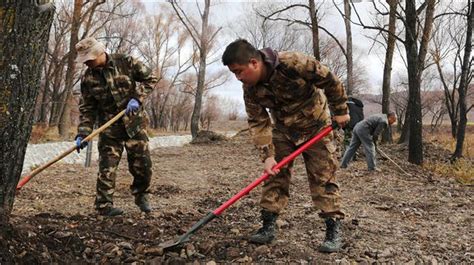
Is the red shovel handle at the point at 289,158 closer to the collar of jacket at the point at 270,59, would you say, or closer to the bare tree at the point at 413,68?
the collar of jacket at the point at 270,59

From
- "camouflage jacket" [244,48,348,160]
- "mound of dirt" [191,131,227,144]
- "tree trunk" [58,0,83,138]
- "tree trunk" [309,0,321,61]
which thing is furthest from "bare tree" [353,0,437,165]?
"tree trunk" [58,0,83,138]

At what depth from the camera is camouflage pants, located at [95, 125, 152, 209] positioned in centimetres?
402

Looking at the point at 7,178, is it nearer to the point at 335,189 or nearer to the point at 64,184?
the point at 335,189

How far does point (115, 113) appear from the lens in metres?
4.07

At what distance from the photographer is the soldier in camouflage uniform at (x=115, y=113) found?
3941 mm

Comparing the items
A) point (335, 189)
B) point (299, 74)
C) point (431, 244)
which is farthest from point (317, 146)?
point (431, 244)

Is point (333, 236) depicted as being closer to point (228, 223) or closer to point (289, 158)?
point (289, 158)

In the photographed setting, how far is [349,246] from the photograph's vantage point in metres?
3.29

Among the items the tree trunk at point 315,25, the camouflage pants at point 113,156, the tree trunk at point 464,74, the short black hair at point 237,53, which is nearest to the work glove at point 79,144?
the camouflage pants at point 113,156

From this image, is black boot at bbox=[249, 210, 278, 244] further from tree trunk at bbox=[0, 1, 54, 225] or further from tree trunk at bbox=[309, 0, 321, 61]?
tree trunk at bbox=[309, 0, 321, 61]

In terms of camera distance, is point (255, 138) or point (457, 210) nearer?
point (255, 138)

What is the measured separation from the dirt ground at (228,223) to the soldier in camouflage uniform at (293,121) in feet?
0.98

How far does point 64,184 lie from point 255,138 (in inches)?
155

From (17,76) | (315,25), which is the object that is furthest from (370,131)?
(17,76)
